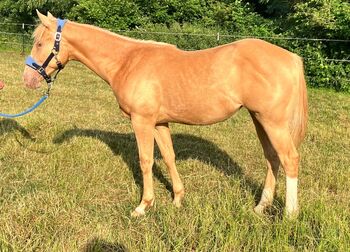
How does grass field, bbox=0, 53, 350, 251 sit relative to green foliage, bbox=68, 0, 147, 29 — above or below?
above

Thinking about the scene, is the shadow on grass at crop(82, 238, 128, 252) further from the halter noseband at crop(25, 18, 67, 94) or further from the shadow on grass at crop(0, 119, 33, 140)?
the shadow on grass at crop(0, 119, 33, 140)

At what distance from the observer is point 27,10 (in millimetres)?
24938

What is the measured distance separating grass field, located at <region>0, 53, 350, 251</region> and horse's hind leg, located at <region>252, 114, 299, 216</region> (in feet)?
0.52

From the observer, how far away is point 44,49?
13.7 feet

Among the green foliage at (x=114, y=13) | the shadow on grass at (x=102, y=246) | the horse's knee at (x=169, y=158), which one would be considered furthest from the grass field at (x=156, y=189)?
the green foliage at (x=114, y=13)

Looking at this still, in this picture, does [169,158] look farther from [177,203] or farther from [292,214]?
[292,214]

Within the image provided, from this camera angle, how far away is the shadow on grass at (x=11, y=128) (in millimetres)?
6195

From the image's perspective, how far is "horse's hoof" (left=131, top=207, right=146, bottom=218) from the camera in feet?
12.6

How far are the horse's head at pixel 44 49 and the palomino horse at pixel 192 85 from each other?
0.4 inches

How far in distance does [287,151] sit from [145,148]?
56.4 inches

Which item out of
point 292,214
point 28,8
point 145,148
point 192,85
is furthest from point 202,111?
point 28,8

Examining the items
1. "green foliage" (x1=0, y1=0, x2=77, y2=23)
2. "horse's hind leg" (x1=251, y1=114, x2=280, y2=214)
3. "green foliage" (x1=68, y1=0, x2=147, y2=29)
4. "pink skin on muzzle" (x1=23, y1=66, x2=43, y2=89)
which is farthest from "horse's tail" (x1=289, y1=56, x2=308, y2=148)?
"green foliage" (x1=0, y1=0, x2=77, y2=23)

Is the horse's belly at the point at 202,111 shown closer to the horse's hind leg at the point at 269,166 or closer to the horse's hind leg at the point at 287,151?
the horse's hind leg at the point at 287,151

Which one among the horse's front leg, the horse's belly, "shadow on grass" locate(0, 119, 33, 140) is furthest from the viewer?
"shadow on grass" locate(0, 119, 33, 140)
